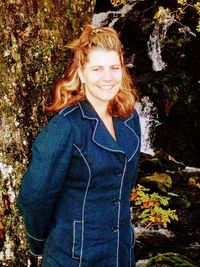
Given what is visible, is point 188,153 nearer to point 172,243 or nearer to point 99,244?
point 172,243

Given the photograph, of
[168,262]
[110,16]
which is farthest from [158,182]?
[110,16]

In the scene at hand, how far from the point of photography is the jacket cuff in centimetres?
239

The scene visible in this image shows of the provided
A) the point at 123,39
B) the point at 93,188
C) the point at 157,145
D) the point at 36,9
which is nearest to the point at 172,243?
the point at 157,145

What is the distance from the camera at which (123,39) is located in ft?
32.6

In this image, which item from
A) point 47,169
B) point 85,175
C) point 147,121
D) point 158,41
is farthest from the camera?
point 158,41

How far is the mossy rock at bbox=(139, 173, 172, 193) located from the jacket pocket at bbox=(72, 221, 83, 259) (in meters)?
5.55

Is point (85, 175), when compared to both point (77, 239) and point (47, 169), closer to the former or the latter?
point (47, 169)

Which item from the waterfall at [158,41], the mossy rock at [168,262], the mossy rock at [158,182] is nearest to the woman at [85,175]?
the mossy rock at [168,262]

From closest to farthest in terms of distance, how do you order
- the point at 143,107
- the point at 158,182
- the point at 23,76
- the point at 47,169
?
1. the point at 47,169
2. the point at 23,76
3. the point at 158,182
4. the point at 143,107

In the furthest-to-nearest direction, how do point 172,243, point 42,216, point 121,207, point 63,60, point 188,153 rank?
point 188,153, point 172,243, point 63,60, point 121,207, point 42,216

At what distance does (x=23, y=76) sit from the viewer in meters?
2.37

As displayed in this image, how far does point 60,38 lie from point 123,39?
7.71 m

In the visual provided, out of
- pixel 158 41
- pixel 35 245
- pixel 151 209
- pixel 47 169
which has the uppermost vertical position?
pixel 158 41

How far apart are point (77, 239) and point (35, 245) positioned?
36cm
